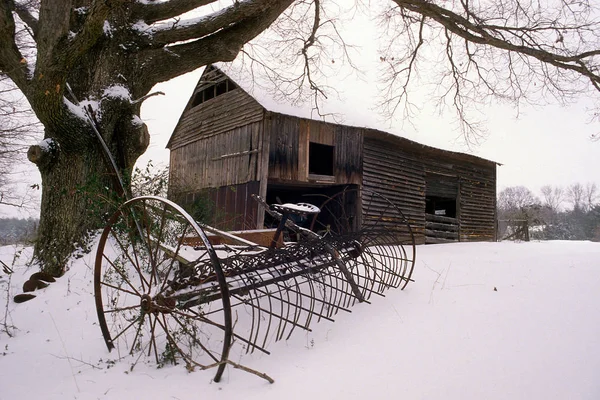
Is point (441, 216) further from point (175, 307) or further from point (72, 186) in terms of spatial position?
point (175, 307)

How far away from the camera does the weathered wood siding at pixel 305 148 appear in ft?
34.6

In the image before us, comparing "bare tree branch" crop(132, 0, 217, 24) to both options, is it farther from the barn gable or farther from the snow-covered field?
the barn gable

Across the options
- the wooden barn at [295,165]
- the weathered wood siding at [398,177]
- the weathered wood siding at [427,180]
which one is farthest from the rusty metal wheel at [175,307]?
the weathered wood siding at [427,180]

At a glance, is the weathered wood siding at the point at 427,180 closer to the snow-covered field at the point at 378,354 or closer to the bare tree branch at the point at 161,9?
the bare tree branch at the point at 161,9

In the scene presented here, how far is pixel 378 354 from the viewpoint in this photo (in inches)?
105

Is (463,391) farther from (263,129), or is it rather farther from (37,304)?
(263,129)

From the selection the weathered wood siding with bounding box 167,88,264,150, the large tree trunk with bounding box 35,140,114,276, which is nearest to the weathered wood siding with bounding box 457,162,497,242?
the weathered wood siding with bounding box 167,88,264,150

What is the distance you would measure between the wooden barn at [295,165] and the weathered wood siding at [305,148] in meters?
0.03

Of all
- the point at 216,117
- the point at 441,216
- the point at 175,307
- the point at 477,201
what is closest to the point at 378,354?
the point at 175,307

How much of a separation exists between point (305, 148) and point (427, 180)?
236 inches

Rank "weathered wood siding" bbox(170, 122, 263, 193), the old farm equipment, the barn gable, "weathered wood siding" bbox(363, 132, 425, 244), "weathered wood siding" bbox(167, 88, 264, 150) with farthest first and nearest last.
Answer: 1. "weathered wood siding" bbox(363, 132, 425, 244)
2. the barn gable
3. "weathered wood siding" bbox(167, 88, 264, 150)
4. "weathered wood siding" bbox(170, 122, 263, 193)
5. the old farm equipment

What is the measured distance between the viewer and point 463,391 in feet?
7.10

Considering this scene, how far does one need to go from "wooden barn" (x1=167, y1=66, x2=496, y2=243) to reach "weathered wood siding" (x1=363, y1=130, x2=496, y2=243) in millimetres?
37

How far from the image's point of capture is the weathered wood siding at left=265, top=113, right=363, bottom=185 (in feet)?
34.6
